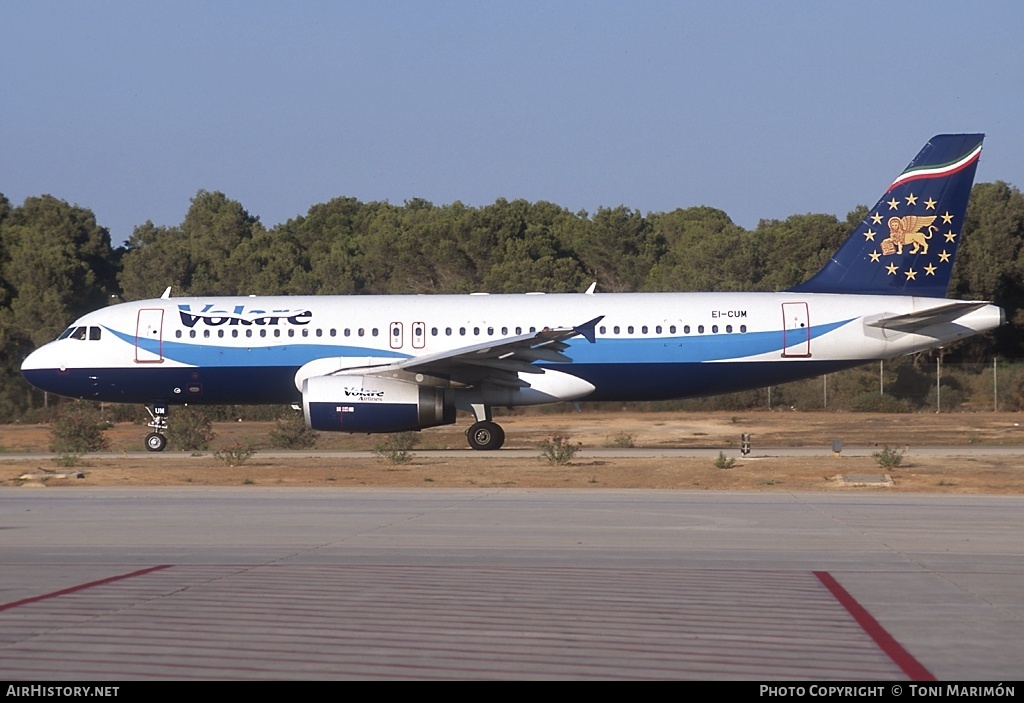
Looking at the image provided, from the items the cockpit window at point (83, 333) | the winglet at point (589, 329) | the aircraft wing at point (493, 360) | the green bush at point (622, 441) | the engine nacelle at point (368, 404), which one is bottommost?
the green bush at point (622, 441)

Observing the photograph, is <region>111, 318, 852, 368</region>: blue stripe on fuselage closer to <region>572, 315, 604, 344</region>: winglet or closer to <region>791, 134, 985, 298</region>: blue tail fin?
<region>572, 315, 604, 344</region>: winglet

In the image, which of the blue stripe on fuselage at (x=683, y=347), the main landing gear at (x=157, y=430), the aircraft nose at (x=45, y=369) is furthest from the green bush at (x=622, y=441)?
the aircraft nose at (x=45, y=369)

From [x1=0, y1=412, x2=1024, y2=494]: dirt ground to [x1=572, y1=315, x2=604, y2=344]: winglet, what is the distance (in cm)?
285

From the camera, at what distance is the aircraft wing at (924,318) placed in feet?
81.3

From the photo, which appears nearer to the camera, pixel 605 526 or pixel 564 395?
pixel 605 526

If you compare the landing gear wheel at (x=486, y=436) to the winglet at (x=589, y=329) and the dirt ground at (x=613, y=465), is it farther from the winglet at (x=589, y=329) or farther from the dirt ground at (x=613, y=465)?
the winglet at (x=589, y=329)

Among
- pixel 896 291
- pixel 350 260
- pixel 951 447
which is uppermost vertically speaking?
pixel 350 260

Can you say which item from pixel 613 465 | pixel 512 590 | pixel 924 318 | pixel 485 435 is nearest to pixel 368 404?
pixel 485 435

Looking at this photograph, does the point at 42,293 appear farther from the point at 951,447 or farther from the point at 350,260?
the point at 951,447

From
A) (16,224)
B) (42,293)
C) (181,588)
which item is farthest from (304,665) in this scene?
(16,224)

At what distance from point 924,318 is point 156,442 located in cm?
1672

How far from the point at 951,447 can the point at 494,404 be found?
998 centimetres

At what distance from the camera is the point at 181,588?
866cm

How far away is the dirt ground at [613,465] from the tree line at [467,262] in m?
18.5
